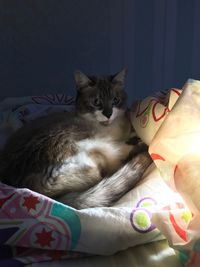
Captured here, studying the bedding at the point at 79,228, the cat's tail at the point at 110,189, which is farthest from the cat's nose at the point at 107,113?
the bedding at the point at 79,228

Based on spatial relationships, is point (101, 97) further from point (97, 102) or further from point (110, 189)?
point (110, 189)

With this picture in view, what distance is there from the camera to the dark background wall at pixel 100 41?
5.40 ft

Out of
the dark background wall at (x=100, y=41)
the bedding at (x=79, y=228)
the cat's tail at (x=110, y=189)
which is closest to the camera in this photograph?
the bedding at (x=79, y=228)

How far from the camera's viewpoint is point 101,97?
1.28 m

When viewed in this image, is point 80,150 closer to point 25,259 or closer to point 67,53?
point 25,259

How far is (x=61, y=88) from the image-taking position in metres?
1.83

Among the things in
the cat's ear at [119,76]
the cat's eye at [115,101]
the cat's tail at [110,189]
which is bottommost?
the cat's tail at [110,189]

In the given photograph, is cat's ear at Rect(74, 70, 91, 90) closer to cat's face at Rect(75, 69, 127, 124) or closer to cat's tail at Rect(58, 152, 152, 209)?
cat's face at Rect(75, 69, 127, 124)

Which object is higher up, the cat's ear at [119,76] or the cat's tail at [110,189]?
the cat's ear at [119,76]

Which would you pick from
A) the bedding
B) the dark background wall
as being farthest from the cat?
the dark background wall

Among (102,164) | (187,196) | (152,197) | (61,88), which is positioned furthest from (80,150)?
(61,88)

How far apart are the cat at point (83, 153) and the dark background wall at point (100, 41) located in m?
0.41

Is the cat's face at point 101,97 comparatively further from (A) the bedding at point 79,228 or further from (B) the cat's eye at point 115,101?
(A) the bedding at point 79,228

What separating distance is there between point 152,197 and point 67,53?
3.64 feet
